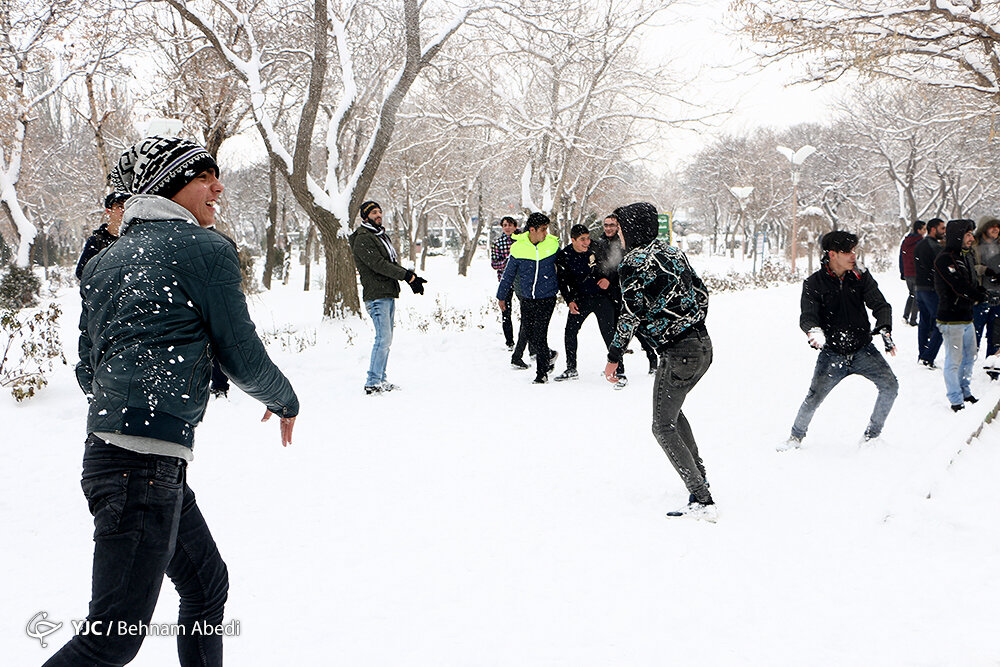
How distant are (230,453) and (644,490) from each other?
11.7 feet

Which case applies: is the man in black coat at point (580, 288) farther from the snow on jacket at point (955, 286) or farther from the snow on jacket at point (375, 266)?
the snow on jacket at point (955, 286)

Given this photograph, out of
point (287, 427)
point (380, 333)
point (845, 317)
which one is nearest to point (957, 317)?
point (845, 317)

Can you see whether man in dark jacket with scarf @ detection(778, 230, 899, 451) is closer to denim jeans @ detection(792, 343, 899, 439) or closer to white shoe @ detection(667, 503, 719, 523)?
denim jeans @ detection(792, 343, 899, 439)

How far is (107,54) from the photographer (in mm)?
17094

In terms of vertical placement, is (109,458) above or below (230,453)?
above

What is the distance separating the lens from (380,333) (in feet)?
25.7

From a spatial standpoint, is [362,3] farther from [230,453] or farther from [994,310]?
[994,310]

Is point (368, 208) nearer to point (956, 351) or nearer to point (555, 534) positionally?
point (555, 534)

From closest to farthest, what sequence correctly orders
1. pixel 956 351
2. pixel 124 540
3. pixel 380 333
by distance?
pixel 124 540 → pixel 956 351 → pixel 380 333

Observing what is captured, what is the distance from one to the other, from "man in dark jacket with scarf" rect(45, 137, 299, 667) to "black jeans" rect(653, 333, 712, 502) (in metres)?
2.67

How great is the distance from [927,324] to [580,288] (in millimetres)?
4522

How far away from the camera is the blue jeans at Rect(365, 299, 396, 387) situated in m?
7.77

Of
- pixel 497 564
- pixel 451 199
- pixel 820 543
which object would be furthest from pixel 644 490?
pixel 451 199

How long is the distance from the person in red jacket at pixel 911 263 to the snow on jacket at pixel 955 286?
325cm
